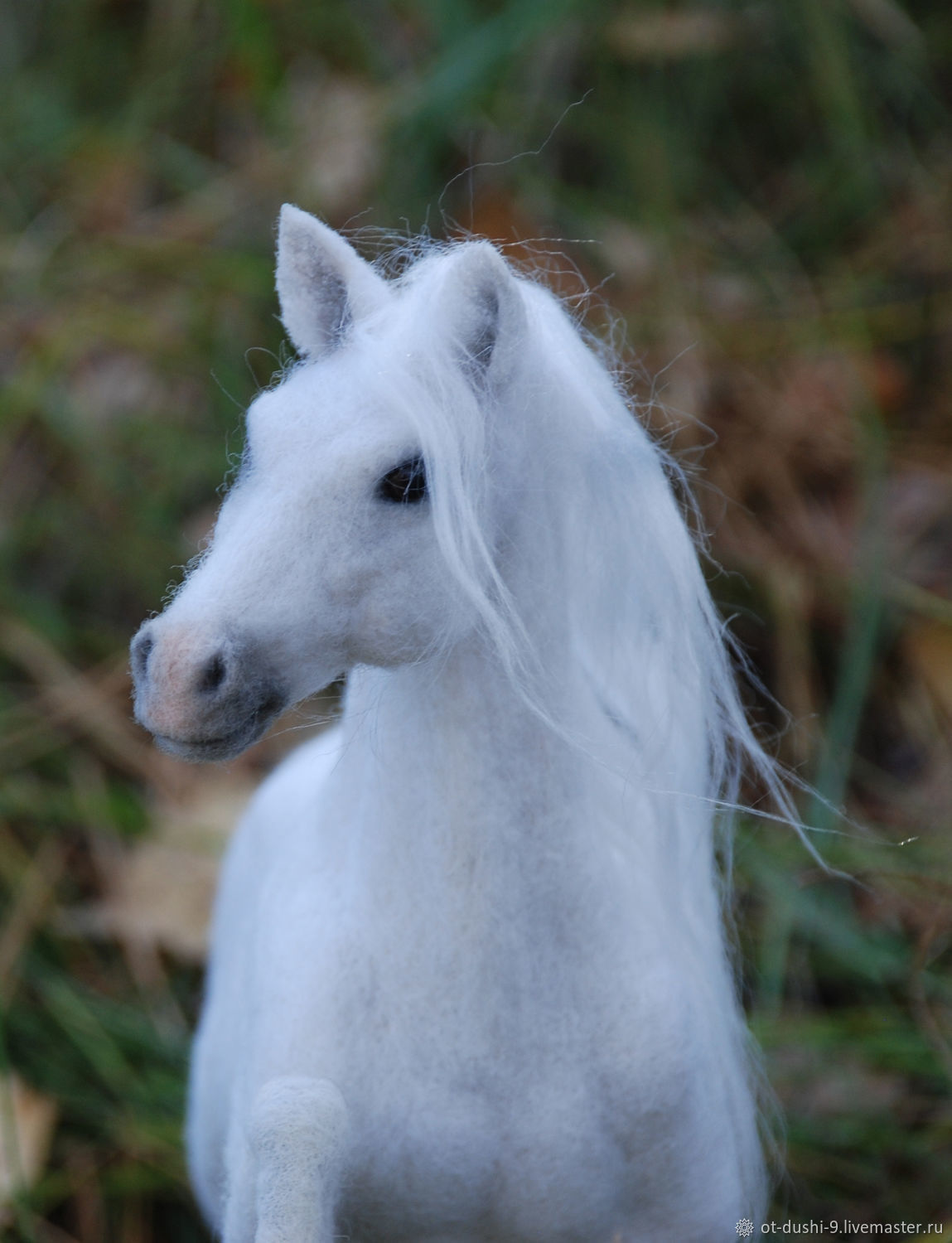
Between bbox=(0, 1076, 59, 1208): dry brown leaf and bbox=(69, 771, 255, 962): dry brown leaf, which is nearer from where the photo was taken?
bbox=(0, 1076, 59, 1208): dry brown leaf

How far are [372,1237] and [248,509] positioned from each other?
0.37 m

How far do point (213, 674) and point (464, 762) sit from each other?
15 centimetres

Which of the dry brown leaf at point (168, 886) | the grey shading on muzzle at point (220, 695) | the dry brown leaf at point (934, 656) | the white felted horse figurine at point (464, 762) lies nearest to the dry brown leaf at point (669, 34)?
the dry brown leaf at point (934, 656)

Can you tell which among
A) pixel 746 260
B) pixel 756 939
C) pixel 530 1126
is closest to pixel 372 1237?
pixel 530 1126

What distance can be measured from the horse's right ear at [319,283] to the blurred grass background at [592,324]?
0.46 metres

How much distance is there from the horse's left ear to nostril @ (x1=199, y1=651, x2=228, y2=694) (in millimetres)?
159

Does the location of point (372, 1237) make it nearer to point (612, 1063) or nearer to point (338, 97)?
point (612, 1063)

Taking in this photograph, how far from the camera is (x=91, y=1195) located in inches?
38.6

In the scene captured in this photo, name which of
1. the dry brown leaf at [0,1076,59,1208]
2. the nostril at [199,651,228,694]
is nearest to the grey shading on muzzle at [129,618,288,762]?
the nostril at [199,651,228,694]

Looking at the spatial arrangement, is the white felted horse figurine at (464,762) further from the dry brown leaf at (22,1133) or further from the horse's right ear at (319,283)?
the dry brown leaf at (22,1133)

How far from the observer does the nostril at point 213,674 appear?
1.59 feet

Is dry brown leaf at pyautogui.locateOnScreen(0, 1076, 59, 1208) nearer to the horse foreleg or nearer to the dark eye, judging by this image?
the horse foreleg

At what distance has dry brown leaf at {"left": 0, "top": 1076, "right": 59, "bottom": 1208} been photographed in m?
0.92

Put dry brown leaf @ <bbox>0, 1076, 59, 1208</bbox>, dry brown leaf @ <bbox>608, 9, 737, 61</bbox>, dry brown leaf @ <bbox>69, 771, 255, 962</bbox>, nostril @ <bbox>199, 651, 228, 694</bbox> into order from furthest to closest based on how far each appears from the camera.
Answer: dry brown leaf @ <bbox>608, 9, 737, 61</bbox> → dry brown leaf @ <bbox>69, 771, 255, 962</bbox> → dry brown leaf @ <bbox>0, 1076, 59, 1208</bbox> → nostril @ <bbox>199, 651, 228, 694</bbox>
